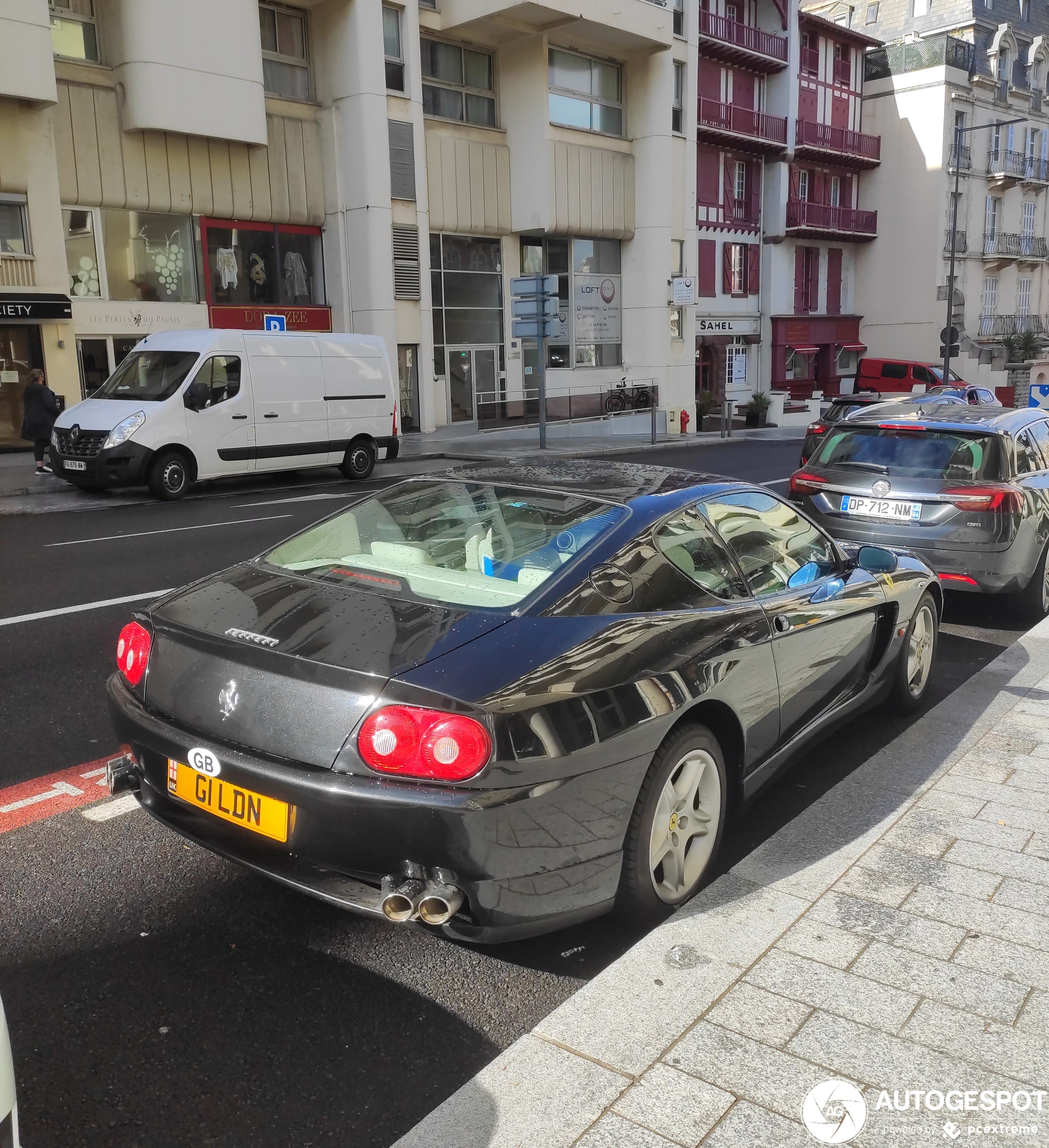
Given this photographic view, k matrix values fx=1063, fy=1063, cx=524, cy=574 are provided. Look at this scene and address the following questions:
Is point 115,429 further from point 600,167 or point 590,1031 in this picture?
point 600,167

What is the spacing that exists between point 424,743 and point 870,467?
5596mm

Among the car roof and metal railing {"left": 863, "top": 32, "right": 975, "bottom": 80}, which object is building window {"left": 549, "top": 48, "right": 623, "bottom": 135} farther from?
the car roof

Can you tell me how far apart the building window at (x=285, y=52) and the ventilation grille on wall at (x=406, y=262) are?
3.77 metres

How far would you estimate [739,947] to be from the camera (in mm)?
2998

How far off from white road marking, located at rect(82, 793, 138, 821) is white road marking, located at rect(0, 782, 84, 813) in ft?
0.50

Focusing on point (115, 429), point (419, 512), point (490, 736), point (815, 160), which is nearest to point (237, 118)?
point (115, 429)

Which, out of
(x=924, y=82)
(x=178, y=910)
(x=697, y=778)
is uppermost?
(x=924, y=82)

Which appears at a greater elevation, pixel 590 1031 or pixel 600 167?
pixel 600 167

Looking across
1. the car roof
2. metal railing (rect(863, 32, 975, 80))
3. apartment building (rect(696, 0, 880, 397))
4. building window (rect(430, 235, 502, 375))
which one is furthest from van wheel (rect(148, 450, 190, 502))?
metal railing (rect(863, 32, 975, 80))

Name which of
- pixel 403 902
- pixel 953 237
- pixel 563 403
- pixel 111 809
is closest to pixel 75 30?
pixel 563 403

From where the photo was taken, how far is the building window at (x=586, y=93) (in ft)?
96.9

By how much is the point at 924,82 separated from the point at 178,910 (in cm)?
5031

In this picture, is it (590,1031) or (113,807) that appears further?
(113,807)

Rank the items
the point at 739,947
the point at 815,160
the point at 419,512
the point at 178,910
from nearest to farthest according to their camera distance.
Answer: the point at 739,947 → the point at 178,910 → the point at 419,512 → the point at 815,160
